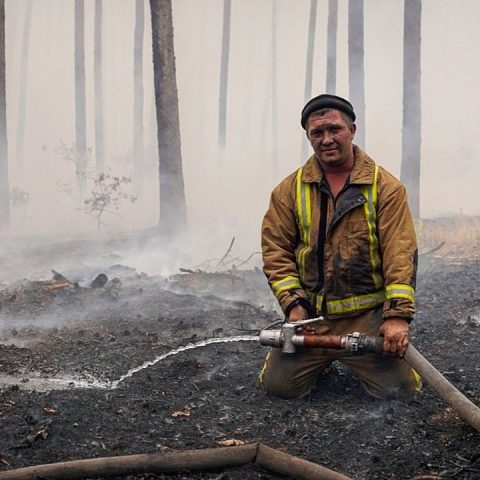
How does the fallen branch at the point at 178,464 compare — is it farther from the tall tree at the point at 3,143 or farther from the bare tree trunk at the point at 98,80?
the bare tree trunk at the point at 98,80

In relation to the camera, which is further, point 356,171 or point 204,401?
point 204,401

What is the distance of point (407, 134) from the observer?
1441 cm

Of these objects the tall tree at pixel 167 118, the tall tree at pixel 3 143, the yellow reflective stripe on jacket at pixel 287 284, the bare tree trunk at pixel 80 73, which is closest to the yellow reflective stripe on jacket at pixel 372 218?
the yellow reflective stripe on jacket at pixel 287 284

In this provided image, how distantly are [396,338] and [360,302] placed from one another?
18.8 inches

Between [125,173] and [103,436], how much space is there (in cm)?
2981

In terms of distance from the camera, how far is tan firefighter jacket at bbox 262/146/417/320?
3.98m

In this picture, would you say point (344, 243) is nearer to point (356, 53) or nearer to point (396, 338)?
point (396, 338)

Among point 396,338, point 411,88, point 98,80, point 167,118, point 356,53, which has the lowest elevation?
point 396,338

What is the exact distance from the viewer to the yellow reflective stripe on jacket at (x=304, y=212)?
4.19m

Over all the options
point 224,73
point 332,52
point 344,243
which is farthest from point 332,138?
point 224,73

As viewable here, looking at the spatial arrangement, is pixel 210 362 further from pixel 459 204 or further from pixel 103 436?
pixel 459 204

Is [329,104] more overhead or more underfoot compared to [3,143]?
more overhead

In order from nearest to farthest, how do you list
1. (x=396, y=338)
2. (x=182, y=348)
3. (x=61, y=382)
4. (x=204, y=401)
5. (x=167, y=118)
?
(x=396, y=338) < (x=204, y=401) < (x=61, y=382) < (x=182, y=348) < (x=167, y=118)

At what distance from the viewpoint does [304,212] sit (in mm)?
4195
